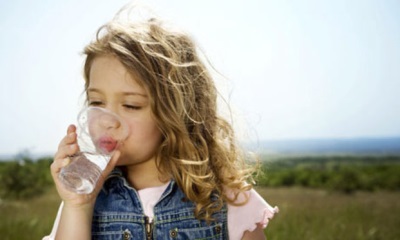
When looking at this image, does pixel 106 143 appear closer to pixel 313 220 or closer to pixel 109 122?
pixel 109 122

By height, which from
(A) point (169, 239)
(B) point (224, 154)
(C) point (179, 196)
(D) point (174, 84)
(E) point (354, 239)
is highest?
(D) point (174, 84)

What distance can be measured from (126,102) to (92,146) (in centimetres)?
18

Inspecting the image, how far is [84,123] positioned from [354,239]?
2.17 metres

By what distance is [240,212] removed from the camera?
1.96 metres

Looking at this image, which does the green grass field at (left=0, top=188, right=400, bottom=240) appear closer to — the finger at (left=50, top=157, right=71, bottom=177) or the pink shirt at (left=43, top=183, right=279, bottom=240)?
the pink shirt at (left=43, top=183, right=279, bottom=240)

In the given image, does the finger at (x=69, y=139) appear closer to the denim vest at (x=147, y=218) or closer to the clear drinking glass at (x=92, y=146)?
the clear drinking glass at (x=92, y=146)

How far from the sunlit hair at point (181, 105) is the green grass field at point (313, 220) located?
1280 millimetres

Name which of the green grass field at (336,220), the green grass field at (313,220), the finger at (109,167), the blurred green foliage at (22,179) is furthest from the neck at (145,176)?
the blurred green foliage at (22,179)

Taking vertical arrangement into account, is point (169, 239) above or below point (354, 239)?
above

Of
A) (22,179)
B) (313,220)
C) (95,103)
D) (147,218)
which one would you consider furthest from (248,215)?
(22,179)

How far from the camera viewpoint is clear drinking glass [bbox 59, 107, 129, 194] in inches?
67.6

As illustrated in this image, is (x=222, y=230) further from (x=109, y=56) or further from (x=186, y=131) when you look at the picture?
(x=109, y=56)

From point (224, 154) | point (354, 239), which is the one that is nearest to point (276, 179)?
point (354, 239)

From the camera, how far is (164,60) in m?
1.92
